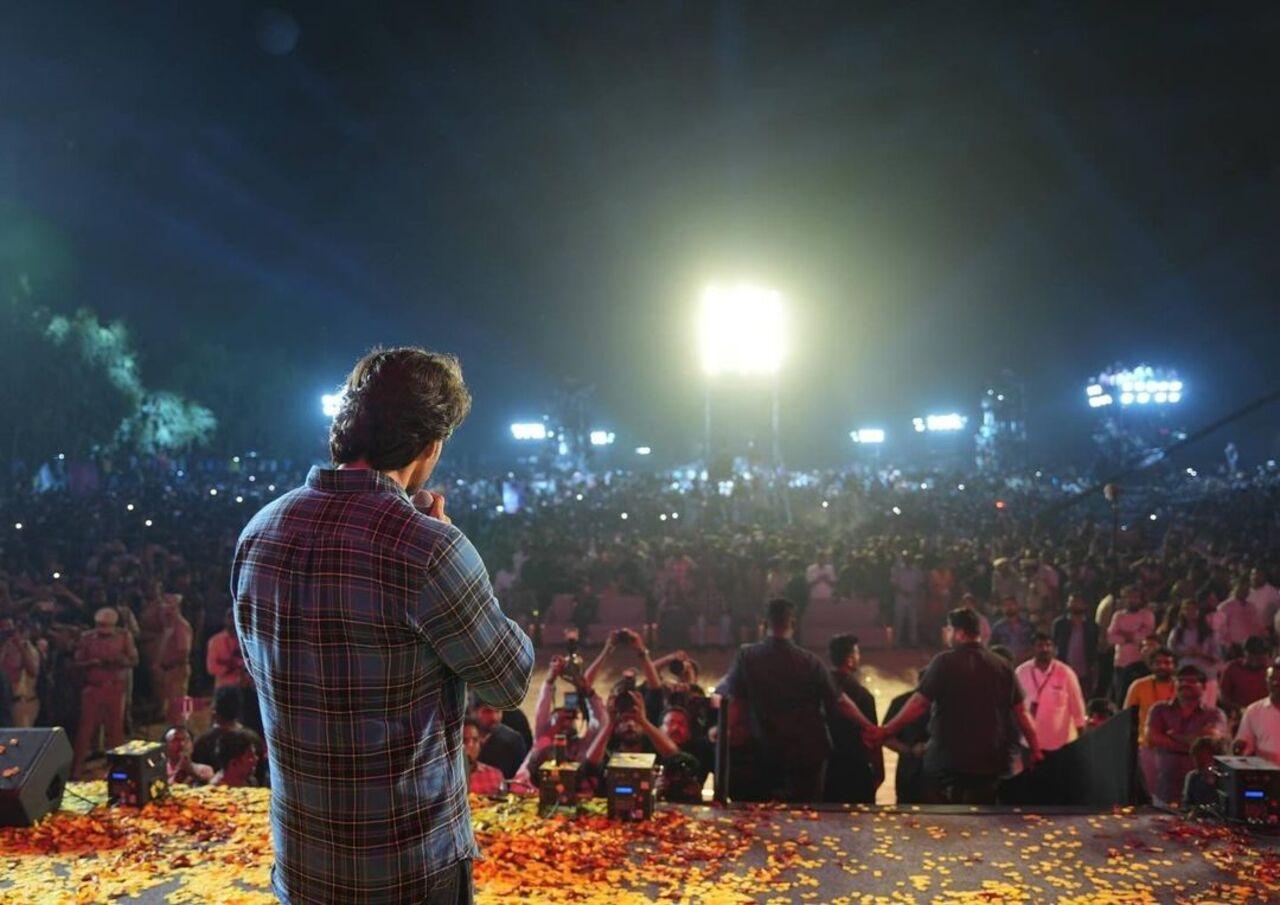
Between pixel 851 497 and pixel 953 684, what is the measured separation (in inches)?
962

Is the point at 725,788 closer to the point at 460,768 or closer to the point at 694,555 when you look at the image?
the point at 460,768

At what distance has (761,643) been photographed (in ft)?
20.6

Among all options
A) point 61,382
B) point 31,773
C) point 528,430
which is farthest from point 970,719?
point 528,430

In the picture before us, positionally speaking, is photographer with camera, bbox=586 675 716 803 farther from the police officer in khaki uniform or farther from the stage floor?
the police officer in khaki uniform

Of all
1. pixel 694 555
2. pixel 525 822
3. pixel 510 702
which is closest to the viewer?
pixel 510 702

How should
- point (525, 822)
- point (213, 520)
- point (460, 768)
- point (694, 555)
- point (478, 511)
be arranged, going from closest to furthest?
point (460, 768) → point (525, 822) → point (694, 555) → point (213, 520) → point (478, 511)

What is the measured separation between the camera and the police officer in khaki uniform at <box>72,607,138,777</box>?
8.44 m

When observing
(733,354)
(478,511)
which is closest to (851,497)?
(733,354)

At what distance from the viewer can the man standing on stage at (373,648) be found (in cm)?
186

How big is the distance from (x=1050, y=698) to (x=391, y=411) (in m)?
6.71

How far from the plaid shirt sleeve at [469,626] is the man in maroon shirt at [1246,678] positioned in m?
7.85

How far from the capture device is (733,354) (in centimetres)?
2983

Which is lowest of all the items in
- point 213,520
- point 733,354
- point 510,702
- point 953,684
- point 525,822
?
point 525,822

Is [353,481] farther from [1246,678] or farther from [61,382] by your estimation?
[61,382]
